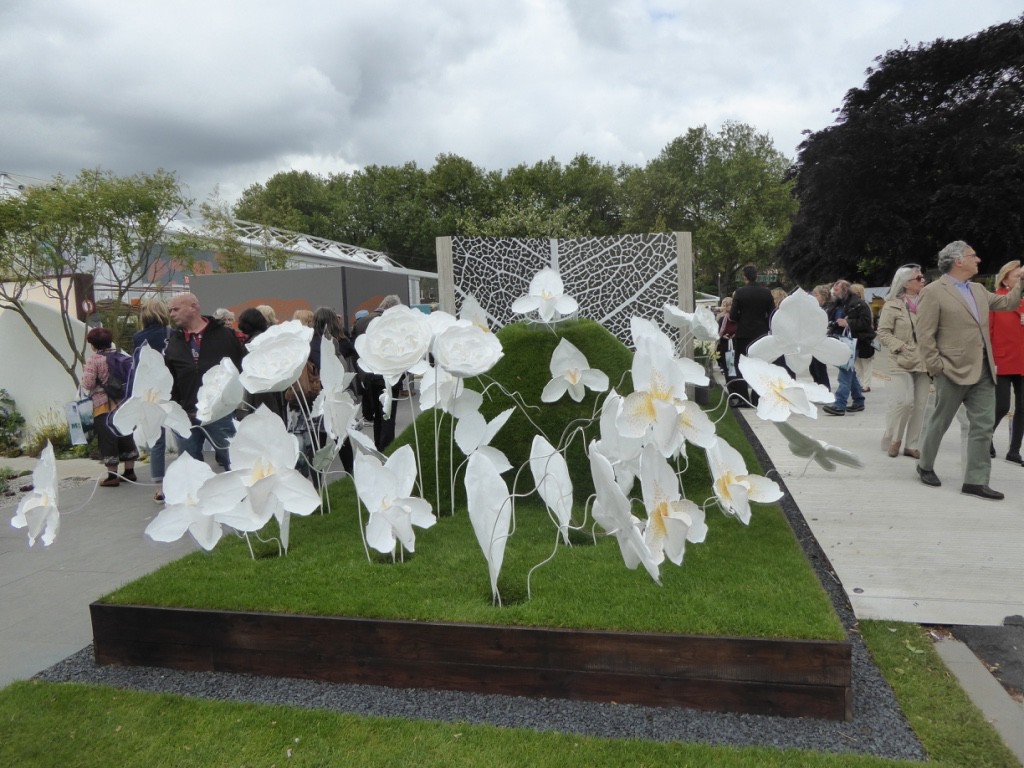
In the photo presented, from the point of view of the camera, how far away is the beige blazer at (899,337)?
5816mm

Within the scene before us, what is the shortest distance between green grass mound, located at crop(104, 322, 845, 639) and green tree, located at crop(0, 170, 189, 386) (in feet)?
24.8

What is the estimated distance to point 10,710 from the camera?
270 cm

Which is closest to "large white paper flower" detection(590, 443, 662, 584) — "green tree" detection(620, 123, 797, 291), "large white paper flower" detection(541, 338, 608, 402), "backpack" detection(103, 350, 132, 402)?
"large white paper flower" detection(541, 338, 608, 402)

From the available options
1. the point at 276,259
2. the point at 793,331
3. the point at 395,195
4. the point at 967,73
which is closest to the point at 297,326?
the point at 793,331

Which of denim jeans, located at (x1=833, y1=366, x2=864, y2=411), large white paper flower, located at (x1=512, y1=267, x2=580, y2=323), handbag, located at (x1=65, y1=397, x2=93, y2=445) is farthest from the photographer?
denim jeans, located at (x1=833, y1=366, x2=864, y2=411)

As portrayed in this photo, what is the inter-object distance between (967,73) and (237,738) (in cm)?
2920

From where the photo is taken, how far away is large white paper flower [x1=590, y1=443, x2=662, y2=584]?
2.32 meters

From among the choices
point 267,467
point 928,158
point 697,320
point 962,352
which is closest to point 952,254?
point 962,352

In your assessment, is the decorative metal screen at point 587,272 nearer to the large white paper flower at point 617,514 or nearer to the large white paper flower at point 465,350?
the large white paper flower at point 465,350

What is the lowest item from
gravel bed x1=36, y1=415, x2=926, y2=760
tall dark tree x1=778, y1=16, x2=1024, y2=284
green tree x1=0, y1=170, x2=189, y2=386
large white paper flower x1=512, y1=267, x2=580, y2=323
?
gravel bed x1=36, y1=415, x2=926, y2=760

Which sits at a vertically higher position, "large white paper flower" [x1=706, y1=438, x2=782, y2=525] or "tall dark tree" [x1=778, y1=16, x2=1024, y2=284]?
"tall dark tree" [x1=778, y1=16, x2=1024, y2=284]

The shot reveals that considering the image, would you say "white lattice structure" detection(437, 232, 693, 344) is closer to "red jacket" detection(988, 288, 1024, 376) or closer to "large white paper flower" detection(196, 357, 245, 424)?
"red jacket" detection(988, 288, 1024, 376)

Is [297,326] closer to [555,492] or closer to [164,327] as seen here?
[555,492]

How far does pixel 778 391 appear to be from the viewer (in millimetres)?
2525
